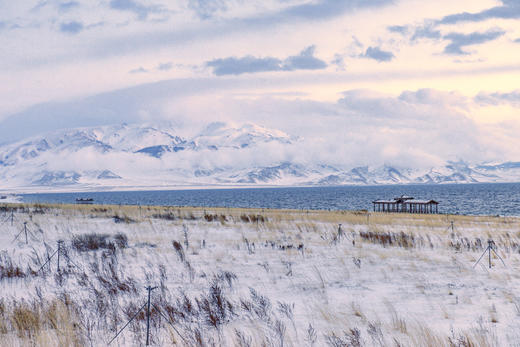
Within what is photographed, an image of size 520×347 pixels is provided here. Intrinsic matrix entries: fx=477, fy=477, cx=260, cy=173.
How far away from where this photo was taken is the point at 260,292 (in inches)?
415

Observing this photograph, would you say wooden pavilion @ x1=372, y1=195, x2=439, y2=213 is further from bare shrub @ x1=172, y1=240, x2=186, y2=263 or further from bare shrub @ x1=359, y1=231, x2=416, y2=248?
bare shrub @ x1=172, y1=240, x2=186, y2=263

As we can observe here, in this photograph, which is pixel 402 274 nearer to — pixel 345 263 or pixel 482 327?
pixel 345 263

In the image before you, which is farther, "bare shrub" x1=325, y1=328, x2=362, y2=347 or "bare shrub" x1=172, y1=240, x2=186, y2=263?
"bare shrub" x1=172, y1=240, x2=186, y2=263

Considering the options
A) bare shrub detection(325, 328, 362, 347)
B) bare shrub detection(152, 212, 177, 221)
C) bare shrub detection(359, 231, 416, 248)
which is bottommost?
bare shrub detection(152, 212, 177, 221)

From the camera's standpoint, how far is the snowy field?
7625mm

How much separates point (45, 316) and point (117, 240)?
991 centimetres

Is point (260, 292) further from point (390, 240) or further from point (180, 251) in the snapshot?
point (390, 240)

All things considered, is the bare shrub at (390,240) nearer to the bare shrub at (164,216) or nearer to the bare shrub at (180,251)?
the bare shrub at (180,251)

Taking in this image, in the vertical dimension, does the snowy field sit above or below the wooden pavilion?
above

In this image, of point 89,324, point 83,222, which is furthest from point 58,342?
point 83,222

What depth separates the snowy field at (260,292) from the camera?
762 centimetres

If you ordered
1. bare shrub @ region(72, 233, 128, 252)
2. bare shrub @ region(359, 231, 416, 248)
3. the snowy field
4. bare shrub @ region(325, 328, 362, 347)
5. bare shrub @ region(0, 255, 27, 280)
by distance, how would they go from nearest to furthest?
bare shrub @ region(325, 328, 362, 347), the snowy field, bare shrub @ region(0, 255, 27, 280), bare shrub @ region(72, 233, 128, 252), bare shrub @ region(359, 231, 416, 248)

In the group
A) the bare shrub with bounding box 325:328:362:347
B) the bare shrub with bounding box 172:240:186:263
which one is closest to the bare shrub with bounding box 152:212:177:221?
the bare shrub with bounding box 172:240:186:263

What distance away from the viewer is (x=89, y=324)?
8023 millimetres
